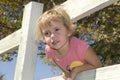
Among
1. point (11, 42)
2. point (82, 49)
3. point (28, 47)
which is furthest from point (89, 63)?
point (11, 42)

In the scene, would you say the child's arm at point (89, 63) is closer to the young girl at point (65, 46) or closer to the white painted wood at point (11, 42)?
the young girl at point (65, 46)

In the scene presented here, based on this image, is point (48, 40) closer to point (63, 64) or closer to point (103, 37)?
point (63, 64)

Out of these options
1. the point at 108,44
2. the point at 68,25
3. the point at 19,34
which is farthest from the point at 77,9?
the point at 108,44

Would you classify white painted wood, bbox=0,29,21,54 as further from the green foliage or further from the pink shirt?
the green foliage

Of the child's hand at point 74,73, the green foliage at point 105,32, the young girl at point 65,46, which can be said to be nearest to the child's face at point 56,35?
the young girl at point 65,46

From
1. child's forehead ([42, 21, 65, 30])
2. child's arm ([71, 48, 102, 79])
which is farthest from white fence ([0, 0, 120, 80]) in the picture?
child's arm ([71, 48, 102, 79])

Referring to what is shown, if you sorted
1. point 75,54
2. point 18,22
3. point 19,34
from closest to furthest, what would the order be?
1. point 75,54
2. point 19,34
3. point 18,22

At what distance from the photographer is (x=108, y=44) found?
20.3 ft

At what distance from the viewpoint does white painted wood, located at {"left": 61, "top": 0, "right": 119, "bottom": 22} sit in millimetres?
1949

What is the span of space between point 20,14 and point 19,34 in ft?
15.0

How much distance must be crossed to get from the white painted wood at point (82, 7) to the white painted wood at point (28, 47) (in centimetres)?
36

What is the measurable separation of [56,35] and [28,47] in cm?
55

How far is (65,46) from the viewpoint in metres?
2.15

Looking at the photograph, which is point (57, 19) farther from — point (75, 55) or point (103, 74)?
point (103, 74)
